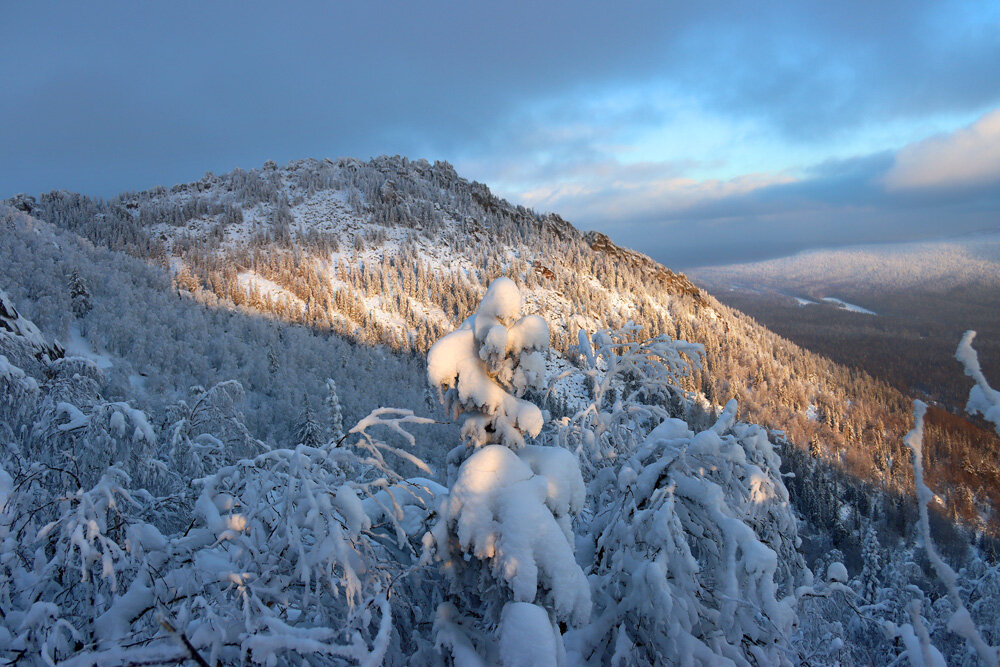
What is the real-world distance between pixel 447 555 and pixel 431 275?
111 meters

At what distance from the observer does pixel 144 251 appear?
89.2 m

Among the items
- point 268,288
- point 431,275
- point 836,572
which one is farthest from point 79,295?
point 431,275

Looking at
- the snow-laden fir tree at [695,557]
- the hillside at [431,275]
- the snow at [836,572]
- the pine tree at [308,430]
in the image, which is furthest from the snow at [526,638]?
the hillside at [431,275]

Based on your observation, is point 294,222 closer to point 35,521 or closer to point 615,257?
point 615,257

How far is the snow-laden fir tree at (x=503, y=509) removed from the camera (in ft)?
10.4

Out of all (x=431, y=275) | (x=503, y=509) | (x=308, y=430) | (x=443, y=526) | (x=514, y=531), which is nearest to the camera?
(x=514, y=531)

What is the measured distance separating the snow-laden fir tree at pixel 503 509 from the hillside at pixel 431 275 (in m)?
58.7

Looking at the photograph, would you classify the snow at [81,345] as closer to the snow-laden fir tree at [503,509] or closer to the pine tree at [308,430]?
the pine tree at [308,430]

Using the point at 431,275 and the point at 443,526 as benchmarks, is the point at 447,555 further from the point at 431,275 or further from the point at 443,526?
the point at 431,275

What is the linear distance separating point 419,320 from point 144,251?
190 feet

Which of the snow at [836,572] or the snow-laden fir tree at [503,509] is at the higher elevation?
the snow-laden fir tree at [503,509]

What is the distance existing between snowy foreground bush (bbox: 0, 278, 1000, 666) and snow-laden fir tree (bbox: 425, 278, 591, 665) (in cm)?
2

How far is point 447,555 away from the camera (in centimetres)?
359

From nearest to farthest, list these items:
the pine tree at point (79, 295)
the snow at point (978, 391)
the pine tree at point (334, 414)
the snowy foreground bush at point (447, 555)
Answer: the snow at point (978, 391), the snowy foreground bush at point (447, 555), the pine tree at point (334, 414), the pine tree at point (79, 295)
